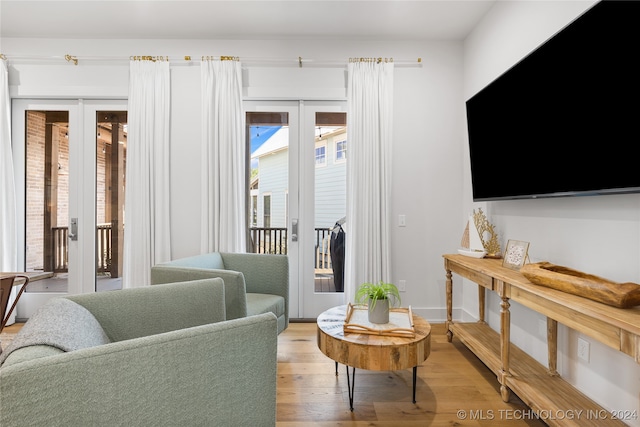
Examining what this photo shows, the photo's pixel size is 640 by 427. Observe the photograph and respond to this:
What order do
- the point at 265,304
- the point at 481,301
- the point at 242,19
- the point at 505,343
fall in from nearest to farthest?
the point at 505,343 < the point at 265,304 < the point at 481,301 < the point at 242,19

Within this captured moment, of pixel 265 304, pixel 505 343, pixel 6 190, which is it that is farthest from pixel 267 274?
pixel 6 190

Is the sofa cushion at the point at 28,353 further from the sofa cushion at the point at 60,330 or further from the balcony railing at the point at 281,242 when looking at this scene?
the balcony railing at the point at 281,242

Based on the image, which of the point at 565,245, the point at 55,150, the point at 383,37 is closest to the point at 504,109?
the point at 565,245

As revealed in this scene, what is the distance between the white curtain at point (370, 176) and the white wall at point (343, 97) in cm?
19

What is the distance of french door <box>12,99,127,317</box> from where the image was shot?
339 centimetres

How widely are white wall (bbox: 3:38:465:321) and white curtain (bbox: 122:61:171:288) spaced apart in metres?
0.10

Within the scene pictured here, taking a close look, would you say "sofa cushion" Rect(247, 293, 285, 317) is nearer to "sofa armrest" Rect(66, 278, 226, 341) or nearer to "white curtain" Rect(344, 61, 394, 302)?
"sofa armrest" Rect(66, 278, 226, 341)

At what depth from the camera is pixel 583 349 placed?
73.3 inches

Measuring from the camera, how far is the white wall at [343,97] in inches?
132

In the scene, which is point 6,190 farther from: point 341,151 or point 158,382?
point 158,382

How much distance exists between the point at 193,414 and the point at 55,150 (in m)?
3.72

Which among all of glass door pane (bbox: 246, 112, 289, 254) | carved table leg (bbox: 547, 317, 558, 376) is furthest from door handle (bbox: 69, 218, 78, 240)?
carved table leg (bbox: 547, 317, 558, 376)

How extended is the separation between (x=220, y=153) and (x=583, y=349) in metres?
3.26

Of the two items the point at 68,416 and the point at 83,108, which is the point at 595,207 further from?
the point at 83,108
